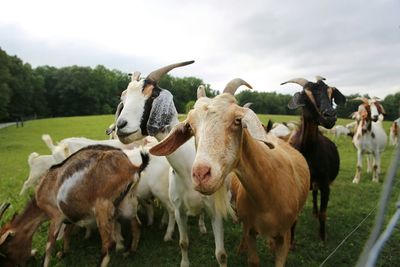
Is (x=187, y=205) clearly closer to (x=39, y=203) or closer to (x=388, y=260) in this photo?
(x=39, y=203)

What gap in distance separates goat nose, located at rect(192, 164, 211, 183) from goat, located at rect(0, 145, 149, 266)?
2.47 metres

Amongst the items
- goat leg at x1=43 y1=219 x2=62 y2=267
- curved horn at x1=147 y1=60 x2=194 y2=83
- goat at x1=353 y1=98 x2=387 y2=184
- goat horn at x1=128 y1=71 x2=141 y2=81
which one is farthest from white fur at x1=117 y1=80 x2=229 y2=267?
goat at x1=353 y1=98 x2=387 y2=184

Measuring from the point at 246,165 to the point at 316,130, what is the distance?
297cm

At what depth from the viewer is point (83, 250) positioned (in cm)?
520

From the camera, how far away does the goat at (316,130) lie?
5.14 meters

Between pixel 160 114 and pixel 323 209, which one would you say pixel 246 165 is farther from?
pixel 323 209

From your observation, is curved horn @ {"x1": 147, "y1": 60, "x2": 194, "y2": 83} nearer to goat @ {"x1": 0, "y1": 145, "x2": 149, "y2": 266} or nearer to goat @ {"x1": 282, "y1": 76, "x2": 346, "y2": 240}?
goat @ {"x1": 0, "y1": 145, "x2": 149, "y2": 266}

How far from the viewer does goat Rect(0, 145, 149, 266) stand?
424cm

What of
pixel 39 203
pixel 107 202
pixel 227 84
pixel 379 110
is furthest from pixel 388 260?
pixel 379 110

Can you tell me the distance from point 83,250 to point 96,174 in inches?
61.8

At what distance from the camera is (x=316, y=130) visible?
5.38m

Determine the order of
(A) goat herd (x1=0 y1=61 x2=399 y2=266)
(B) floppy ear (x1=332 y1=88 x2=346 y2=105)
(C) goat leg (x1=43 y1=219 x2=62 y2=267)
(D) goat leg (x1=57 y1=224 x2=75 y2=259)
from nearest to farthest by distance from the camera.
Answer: (A) goat herd (x1=0 y1=61 x2=399 y2=266) < (C) goat leg (x1=43 y1=219 x2=62 y2=267) < (D) goat leg (x1=57 y1=224 x2=75 y2=259) < (B) floppy ear (x1=332 y1=88 x2=346 y2=105)

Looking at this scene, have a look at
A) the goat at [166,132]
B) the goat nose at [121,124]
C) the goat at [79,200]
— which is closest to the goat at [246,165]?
the goat at [166,132]

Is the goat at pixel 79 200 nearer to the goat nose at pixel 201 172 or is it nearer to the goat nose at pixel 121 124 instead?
the goat nose at pixel 121 124
